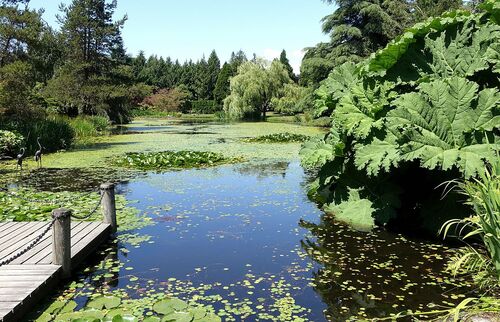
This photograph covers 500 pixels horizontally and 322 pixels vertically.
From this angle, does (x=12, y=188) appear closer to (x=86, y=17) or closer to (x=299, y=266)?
(x=299, y=266)

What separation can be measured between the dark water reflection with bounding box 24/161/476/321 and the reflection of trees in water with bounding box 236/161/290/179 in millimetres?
3500

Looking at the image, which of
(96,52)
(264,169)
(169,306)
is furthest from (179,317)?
(96,52)

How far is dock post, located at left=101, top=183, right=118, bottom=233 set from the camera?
6.81 metres

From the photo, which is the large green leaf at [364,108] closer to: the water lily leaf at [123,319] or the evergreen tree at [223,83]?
the water lily leaf at [123,319]

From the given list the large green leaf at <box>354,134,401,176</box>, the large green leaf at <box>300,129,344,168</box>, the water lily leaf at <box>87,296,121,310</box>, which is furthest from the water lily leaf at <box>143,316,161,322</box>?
the large green leaf at <box>300,129,344,168</box>

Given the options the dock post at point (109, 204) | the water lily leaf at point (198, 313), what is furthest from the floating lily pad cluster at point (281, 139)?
the water lily leaf at point (198, 313)

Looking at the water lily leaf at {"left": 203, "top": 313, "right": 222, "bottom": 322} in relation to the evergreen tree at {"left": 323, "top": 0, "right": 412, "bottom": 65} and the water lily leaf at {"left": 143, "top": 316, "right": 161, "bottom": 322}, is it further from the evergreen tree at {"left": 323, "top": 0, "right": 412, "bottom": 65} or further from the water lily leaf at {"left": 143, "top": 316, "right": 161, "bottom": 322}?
the evergreen tree at {"left": 323, "top": 0, "right": 412, "bottom": 65}

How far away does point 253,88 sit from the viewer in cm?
4578

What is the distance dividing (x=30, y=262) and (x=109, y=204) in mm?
1893

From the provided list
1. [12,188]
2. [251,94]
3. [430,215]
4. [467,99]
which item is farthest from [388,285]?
[251,94]

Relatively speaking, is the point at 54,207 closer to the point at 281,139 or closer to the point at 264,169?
the point at 264,169

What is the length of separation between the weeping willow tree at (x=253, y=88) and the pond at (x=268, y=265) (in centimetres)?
3726

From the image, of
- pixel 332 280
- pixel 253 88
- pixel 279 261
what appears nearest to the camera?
pixel 332 280

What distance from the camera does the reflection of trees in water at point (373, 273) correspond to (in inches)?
179
